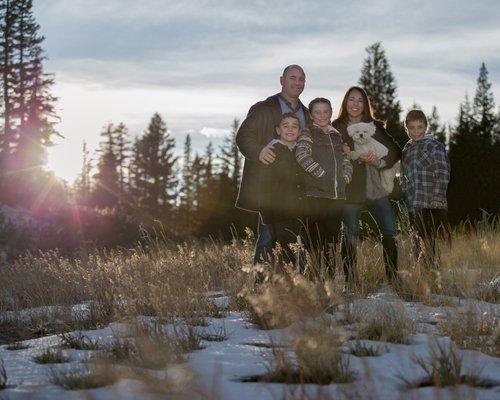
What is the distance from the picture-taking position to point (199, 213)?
47.6m

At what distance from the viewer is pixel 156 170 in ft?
162

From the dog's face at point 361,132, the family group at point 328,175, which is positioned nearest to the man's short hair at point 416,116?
the family group at point 328,175

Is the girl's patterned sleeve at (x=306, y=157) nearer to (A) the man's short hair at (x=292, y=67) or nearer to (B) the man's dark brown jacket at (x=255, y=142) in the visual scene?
(B) the man's dark brown jacket at (x=255, y=142)

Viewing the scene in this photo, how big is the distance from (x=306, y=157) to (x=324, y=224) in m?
0.69

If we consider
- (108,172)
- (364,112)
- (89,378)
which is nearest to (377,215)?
(364,112)

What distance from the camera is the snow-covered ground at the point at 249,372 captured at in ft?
9.75

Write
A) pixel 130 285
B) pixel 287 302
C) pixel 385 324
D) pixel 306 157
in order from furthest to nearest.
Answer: pixel 130 285 → pixel 306 157 → pixel 385 324 → pixel 287 302

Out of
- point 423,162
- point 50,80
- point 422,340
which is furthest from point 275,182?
point 50,80

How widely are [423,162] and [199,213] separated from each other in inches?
1628

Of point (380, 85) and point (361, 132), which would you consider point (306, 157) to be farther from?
point (380, 85)

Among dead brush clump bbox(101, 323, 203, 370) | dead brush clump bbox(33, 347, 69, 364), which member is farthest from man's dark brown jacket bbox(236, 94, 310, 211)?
dead brush clump bbox(33, 347, 69, 364)

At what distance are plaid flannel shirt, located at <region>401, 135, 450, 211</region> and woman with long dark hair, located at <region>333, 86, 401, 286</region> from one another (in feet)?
0.95

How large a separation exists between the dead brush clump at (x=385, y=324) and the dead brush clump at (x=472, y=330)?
0.23m

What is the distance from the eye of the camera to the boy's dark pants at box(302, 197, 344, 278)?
5980 millimetres
